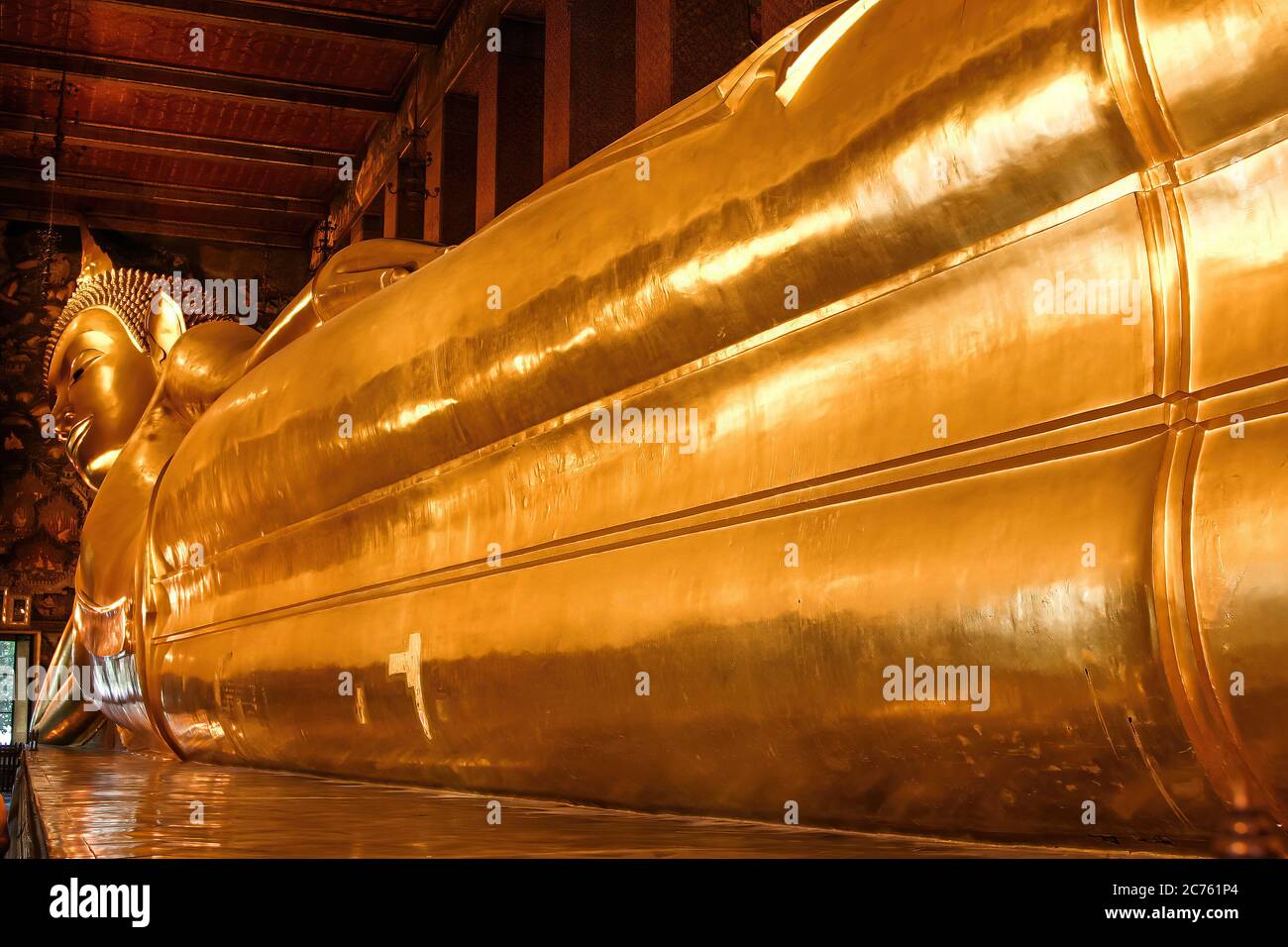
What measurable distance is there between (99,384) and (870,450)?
7.57ft

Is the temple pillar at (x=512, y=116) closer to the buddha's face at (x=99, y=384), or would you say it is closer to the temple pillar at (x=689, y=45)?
the temple pillar at (x=689, y=45)

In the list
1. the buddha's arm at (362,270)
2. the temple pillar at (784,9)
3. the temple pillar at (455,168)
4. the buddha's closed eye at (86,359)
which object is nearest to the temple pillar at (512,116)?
the temple pillar at (455,168)

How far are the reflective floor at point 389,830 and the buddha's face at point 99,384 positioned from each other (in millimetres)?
1635

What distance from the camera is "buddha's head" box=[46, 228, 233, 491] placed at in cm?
262

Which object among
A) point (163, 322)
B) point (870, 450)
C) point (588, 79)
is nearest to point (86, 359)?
point (163, 322)

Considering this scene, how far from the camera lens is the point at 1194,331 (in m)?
0.53

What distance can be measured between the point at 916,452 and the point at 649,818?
298 mm

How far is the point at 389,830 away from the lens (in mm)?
709

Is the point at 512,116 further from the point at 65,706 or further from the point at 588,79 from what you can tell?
the point at 65,706

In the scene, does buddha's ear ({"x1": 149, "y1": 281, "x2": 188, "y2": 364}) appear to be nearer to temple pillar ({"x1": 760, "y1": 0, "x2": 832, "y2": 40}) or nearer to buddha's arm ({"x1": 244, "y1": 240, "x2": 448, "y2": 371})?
buddha's arm ({"x1": 244, "y1": 240, "x2": 448, "y2": 371})

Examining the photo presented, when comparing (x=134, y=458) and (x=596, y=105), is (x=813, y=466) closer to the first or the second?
(x=134, y=458)

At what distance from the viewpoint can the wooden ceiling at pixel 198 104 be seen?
19.7 feet

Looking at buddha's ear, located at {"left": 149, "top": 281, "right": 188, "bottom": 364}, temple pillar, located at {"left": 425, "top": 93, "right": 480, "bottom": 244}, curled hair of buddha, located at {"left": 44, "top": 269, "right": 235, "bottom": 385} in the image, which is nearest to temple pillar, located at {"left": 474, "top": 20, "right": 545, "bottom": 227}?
temple pillar, located at {"left": 425, "top": 93, "right": 480, "bottom": 244}
